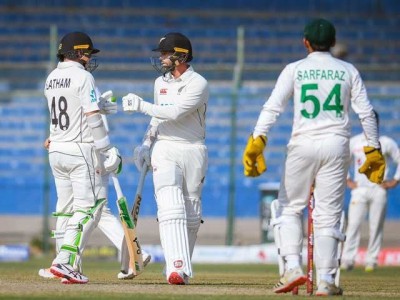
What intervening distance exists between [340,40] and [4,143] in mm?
7685

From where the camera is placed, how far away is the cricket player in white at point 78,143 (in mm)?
10633

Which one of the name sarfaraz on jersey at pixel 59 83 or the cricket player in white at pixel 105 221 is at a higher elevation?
the name sarfaraz on jersey at pixel 59 83

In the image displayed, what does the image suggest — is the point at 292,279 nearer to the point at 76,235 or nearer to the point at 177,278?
the point at 177,278

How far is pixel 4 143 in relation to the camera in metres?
24.5

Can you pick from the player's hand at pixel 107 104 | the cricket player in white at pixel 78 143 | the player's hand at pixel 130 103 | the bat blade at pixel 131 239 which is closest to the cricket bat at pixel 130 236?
the bat blade at pixel 131 239

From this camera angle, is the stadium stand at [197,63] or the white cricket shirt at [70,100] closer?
the white cricket shirt at [70,100]

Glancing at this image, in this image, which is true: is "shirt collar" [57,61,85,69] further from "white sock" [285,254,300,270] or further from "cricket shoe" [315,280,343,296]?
"cricket shoe" [315,280,343,296]

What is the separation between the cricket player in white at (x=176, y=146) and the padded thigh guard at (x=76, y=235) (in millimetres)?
632

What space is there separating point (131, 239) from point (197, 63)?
1463 cm

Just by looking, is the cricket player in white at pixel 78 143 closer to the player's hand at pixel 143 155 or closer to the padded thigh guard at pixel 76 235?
the padded thigh guard at pixel 76 235

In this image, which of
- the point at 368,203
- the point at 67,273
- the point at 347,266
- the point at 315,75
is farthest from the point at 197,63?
the point at 315,75

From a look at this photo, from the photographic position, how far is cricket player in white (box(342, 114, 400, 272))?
57.4 ft

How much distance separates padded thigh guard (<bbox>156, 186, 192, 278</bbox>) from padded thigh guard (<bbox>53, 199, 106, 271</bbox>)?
63 cm

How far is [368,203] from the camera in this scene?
17875 millimetres
